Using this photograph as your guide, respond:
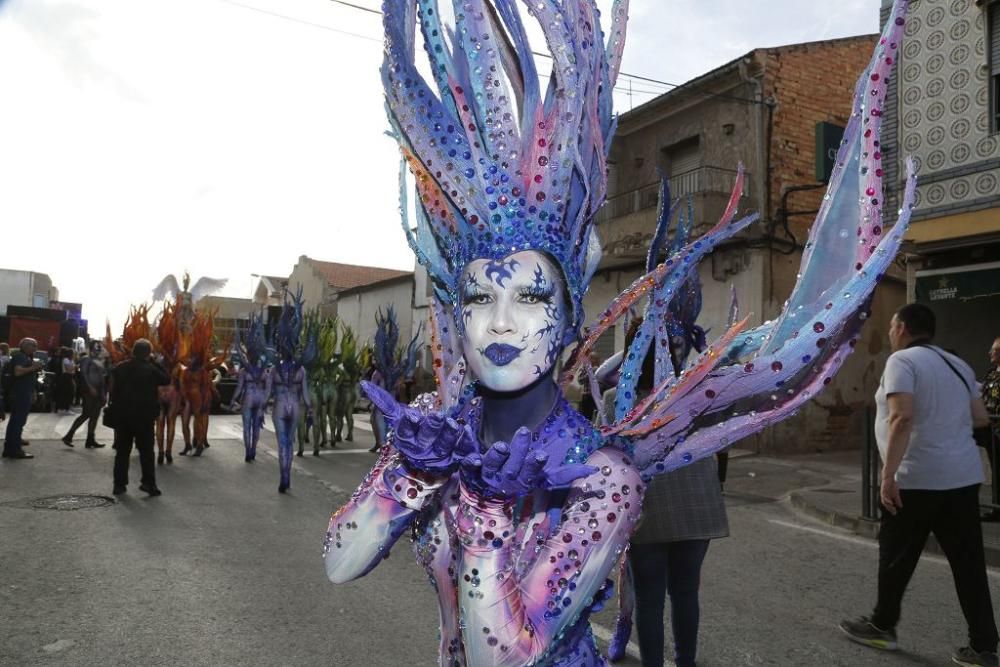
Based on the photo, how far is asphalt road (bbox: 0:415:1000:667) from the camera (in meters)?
3.93

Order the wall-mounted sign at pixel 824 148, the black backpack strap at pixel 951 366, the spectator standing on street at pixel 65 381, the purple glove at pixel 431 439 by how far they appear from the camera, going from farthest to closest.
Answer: the spectator standing on street at pixel 65 381, the wall-mounted sign at pixel 824 148, the black backpack strap at pixel 951 366, the purple glove at pixel 431 439

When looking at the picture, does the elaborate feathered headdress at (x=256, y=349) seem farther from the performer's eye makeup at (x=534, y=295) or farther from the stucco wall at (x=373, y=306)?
the stucco wall at (x=373, y=306)

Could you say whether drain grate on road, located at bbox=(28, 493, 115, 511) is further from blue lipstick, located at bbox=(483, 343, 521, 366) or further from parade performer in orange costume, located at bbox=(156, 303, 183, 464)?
blue lipstick, located at bbox=(483, 343, 521, 366)

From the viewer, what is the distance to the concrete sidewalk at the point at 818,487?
694 cm

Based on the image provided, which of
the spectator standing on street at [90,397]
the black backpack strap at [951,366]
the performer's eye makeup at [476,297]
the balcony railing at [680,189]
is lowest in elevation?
the spectator standing on street at [90,397]

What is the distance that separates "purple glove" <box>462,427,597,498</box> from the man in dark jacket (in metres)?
7.85

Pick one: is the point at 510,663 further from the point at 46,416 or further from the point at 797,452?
the point at 46,416

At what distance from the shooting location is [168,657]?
149 inches

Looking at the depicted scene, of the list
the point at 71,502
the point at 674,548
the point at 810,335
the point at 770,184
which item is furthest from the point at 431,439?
the point at 770,184

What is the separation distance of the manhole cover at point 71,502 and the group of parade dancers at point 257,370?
1915 millimetres

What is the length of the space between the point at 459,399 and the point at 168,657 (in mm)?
2980

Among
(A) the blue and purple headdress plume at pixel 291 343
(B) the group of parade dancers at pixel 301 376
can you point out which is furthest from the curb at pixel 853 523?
(A) the blue and purple headdress plume at pixel 291 343

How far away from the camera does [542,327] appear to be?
5.20 ft

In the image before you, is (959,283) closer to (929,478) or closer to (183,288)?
(929,478)
